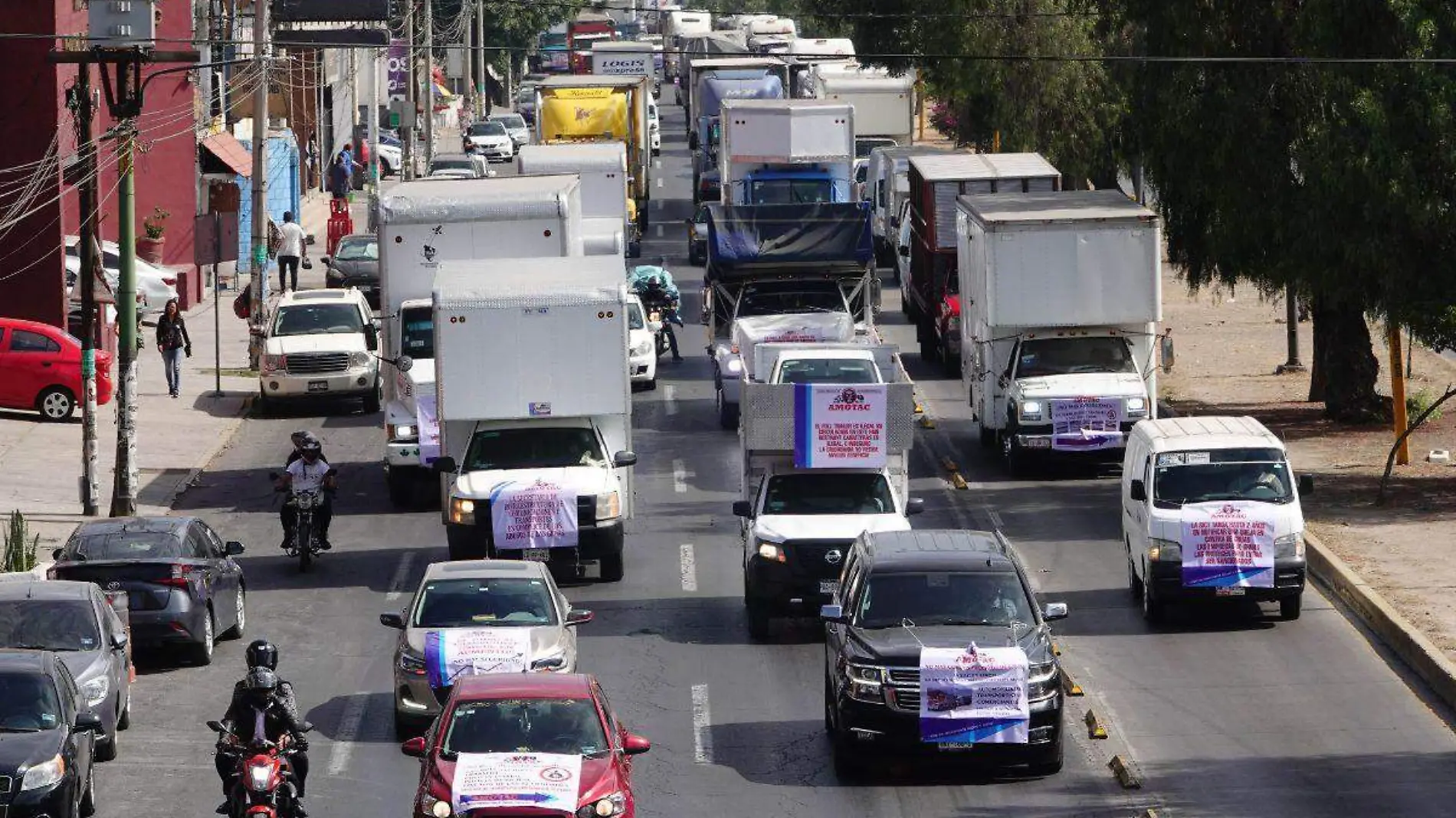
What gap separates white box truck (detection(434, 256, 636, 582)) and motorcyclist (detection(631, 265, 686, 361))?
54.4ft

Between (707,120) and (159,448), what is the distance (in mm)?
35674

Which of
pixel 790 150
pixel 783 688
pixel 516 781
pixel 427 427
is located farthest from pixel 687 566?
pixel 790 150

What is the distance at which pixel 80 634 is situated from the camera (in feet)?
70.1

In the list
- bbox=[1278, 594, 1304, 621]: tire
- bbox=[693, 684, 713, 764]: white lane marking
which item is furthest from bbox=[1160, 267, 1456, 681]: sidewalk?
bbox=[693, 684, 713, 764]: white lane marking

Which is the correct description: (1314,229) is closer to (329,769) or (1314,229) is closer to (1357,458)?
(1357,458)

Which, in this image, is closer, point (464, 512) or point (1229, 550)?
point (1229, 550)

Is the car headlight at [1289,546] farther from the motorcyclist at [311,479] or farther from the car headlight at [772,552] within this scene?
the motorcyclist at [311,479]

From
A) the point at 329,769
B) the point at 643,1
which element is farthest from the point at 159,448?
the point at 643,1

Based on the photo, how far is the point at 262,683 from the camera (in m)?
17.0

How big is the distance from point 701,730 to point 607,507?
6552mm

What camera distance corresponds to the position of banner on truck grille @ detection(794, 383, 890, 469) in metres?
26.8

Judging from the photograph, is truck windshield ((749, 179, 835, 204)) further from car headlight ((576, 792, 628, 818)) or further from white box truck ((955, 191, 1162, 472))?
car headlight ((576, 792, 628, 818))

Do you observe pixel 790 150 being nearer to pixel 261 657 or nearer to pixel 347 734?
pixel 347 734

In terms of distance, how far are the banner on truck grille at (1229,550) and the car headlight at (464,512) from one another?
8187mm
